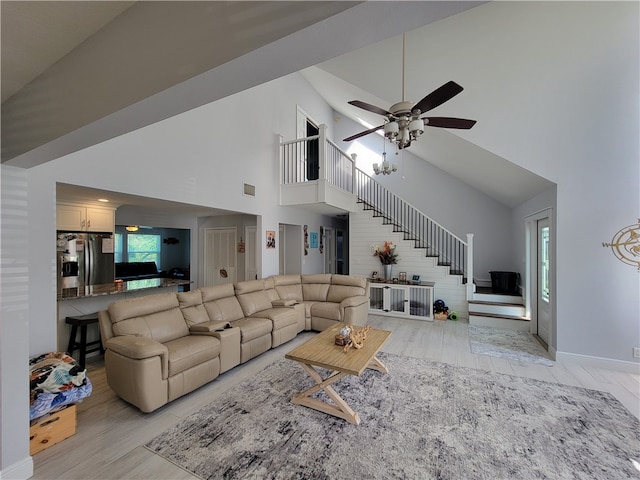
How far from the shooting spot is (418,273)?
20.6 feet

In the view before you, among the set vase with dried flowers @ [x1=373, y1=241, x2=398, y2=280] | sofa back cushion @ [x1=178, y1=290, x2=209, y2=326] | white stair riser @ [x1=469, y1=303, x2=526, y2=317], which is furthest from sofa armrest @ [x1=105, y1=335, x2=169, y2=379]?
white stair riser @ [x1=469, y1=303, x2=526, y2=317]

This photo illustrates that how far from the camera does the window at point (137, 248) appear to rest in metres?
7.66

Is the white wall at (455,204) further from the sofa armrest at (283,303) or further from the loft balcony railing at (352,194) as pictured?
the sofa armrest at (283,303)

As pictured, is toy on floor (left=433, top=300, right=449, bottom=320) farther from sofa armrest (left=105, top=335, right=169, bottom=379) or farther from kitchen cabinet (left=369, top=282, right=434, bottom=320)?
sofa armrest (left=105, top=335, right=169, bottom=379)

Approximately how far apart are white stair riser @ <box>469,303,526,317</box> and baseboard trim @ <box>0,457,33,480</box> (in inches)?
246

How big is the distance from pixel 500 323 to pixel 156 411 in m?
5.61

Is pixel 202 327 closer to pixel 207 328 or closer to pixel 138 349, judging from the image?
pixel 207 328

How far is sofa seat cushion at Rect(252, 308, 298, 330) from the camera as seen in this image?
13.6 ft

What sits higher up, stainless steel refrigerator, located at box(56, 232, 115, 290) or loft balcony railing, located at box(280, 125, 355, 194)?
loft balcony railing, located at box(280, 125, 355, 194)

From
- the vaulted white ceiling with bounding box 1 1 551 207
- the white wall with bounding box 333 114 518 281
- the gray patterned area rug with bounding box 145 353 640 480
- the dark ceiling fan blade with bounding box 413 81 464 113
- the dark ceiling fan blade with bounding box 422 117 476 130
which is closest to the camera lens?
the vaulted white ceiling with bounding box 1 1 551 207

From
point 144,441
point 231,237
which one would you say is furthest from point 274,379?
A: point 231,237

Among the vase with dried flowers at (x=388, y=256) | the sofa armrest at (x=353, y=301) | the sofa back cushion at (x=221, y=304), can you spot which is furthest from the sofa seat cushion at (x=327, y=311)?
the vase with dried flowers at (x=388, y=256)

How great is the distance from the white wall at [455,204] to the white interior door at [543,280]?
2015mm

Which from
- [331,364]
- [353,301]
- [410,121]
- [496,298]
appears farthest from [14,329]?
[496,298]
